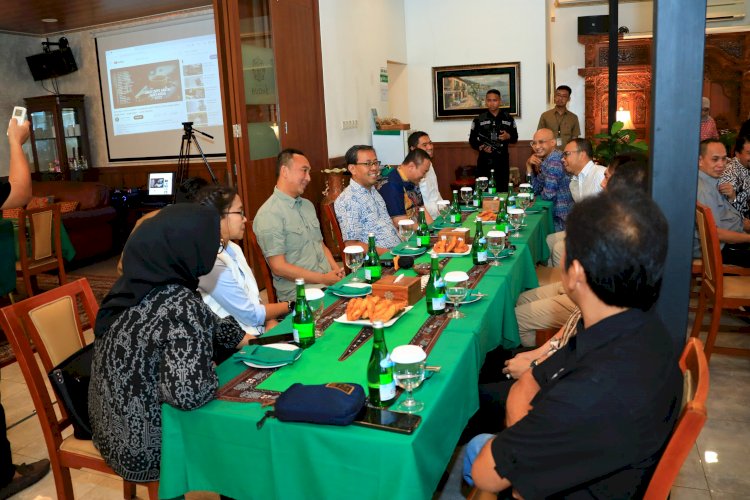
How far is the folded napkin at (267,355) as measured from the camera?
1.93 m

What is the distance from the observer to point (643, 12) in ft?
29.2

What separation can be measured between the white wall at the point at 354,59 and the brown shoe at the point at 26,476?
4463 millimetres

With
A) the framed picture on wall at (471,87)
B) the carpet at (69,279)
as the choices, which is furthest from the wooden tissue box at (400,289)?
the framed picture on wall at (471,87)

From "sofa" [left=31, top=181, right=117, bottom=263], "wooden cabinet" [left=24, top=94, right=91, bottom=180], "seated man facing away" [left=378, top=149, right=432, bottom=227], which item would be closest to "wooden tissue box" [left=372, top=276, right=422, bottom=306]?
"seated man facing away" [left=378, top=149, right=432, bottom=227]

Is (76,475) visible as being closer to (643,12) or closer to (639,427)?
(639,427)

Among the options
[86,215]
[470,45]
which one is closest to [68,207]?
[86,215]

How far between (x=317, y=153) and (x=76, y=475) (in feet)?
13.8

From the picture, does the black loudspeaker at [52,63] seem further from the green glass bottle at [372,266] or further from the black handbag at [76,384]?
the black handbag at [76,384]

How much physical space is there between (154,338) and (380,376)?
0.64m

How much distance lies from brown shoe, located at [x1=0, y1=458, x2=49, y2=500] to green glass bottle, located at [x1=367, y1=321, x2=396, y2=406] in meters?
1.86

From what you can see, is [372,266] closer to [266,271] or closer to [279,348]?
[266,271]

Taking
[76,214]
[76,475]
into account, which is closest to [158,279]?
[76,475]

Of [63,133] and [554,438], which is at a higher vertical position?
[63,133]

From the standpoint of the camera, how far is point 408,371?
167cm
